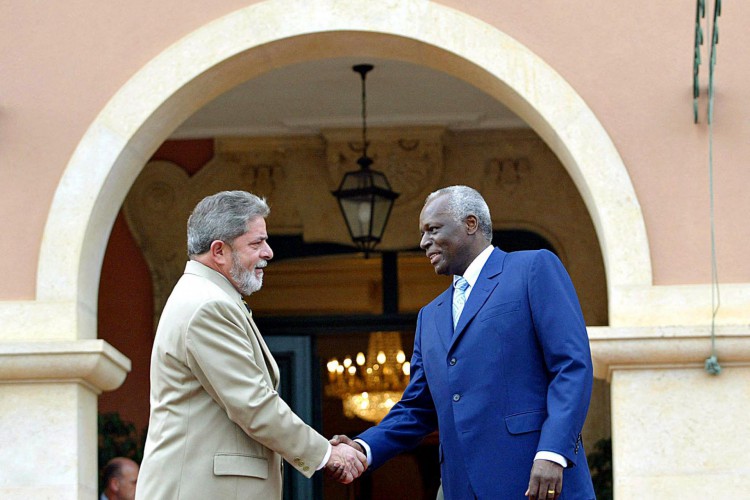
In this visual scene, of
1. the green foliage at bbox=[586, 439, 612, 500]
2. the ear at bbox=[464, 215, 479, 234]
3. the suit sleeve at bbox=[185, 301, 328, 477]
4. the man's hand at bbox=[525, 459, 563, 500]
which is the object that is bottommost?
the green foliage at bbox=[586, 439, 612, 500]

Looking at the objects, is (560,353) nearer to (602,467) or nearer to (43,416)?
(43,416)

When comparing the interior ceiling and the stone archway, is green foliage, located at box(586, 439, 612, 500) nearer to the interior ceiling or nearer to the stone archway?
the stone archway

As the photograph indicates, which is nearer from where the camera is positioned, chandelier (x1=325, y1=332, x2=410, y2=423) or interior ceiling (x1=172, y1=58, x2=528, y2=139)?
interior ceiling (x1=172, y1=58, x2=528, y2=139)

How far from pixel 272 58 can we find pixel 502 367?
3017mm

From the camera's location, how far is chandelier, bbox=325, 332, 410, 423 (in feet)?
36.1

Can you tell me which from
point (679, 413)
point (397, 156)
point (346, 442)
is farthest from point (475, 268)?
point (397, 156)

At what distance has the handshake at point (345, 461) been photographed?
4.86 meters

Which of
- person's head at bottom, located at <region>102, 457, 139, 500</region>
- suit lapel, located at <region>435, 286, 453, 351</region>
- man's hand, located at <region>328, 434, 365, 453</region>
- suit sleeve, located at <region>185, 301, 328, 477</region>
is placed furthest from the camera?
person's head at bottom, located at <region>102, 457, 139, 500</region>

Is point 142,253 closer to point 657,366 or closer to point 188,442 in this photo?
point 657,366

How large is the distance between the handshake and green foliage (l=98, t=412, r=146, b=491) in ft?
12.2

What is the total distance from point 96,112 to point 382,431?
8.58ft

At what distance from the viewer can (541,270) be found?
4.62m

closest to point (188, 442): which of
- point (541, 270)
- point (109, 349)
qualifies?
point (541, 270)

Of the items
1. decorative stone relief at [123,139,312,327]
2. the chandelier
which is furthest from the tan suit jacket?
the chandelier
